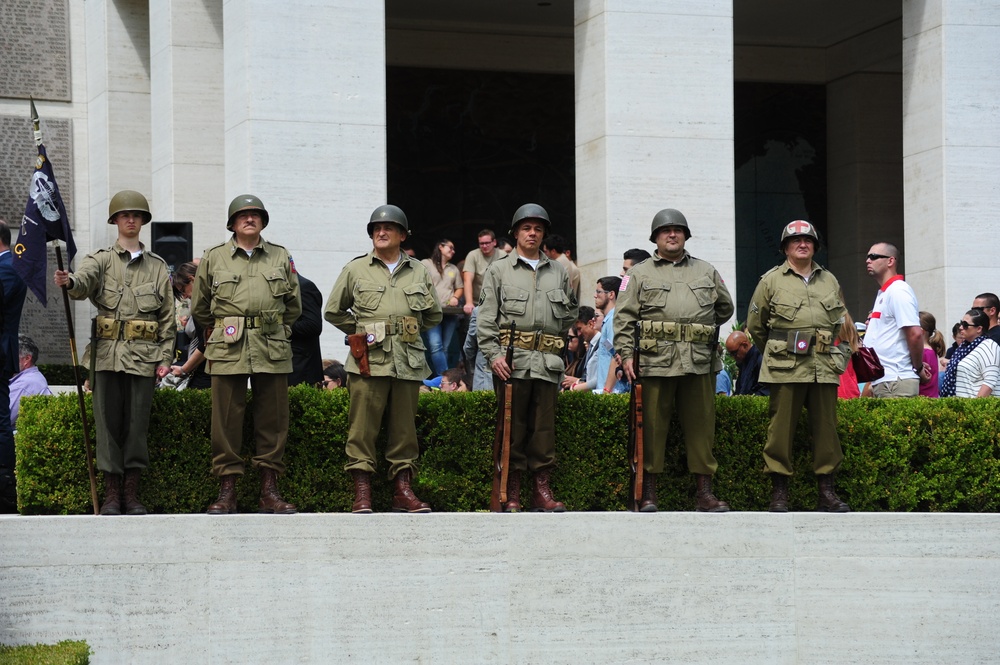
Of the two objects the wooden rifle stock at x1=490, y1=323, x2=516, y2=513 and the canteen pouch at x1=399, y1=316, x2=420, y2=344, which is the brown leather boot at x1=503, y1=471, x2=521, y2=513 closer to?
the wooden rifle stock at x1=490, y1=323, x2=516, y2=513

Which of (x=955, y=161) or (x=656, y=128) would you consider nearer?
(x=656, y=128)

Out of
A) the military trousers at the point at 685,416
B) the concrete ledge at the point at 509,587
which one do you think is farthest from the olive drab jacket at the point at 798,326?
the concrete ledge at the point at 509,587

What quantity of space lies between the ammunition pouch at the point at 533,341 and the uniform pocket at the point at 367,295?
0.84 m

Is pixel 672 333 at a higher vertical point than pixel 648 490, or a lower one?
higher

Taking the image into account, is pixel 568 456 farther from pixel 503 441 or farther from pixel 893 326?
pixel 893 326

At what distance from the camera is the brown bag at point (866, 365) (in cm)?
1055

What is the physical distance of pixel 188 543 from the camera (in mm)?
8891

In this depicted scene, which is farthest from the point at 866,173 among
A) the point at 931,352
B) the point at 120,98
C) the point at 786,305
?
the point at 786,305

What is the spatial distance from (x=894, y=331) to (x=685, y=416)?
2.31 meters

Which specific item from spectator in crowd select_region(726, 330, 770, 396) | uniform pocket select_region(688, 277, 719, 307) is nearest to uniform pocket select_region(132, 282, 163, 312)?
uniform pocket select_region(688, 277, 719, 307)

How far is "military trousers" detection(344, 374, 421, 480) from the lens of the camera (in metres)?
9.48

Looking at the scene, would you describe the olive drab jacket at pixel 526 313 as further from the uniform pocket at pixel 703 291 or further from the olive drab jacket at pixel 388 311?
the uniform pocket at pixel 703 291

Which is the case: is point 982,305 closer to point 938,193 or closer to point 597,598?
point 938,193

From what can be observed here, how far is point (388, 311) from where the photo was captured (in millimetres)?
9633
